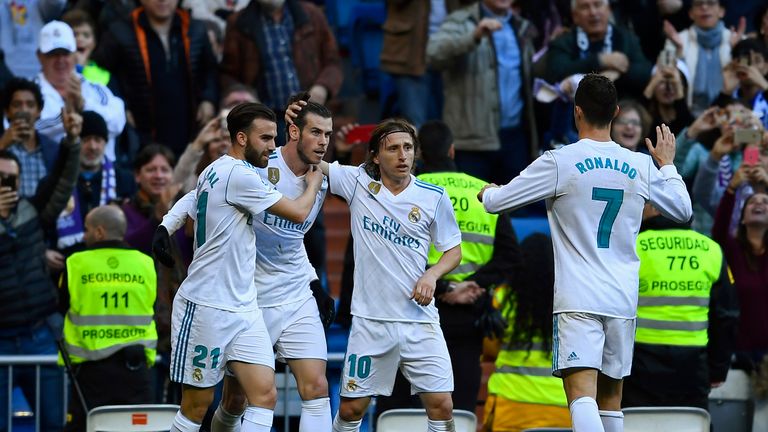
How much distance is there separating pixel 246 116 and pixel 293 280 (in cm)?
110

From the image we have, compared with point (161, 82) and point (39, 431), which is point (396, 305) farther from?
point (161, 82)

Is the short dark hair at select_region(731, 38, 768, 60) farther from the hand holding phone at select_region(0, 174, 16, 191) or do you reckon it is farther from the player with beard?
the hand holding phone at select_region(0, 174, 16, 191)

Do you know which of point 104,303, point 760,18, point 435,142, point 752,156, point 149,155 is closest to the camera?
point 435,142

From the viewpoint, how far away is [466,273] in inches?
431

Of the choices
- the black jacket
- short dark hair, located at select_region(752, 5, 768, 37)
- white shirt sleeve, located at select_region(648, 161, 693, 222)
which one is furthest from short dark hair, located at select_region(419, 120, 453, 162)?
short dark hair, located at select_region(752, 5, 768, 37)

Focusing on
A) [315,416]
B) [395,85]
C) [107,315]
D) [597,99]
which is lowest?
[315,416]

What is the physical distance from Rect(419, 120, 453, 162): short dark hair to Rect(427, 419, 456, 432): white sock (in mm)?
2319

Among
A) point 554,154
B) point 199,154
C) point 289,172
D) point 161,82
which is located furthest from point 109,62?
point 554,154

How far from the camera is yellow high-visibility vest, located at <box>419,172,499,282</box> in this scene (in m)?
10.9

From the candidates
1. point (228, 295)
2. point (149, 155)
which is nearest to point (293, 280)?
point (228, 295)

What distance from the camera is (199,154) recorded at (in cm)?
1316

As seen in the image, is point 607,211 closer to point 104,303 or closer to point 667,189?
point 667,189

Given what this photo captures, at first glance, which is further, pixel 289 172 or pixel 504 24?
pixel 504 24

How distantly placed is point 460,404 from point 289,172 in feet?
7.84
